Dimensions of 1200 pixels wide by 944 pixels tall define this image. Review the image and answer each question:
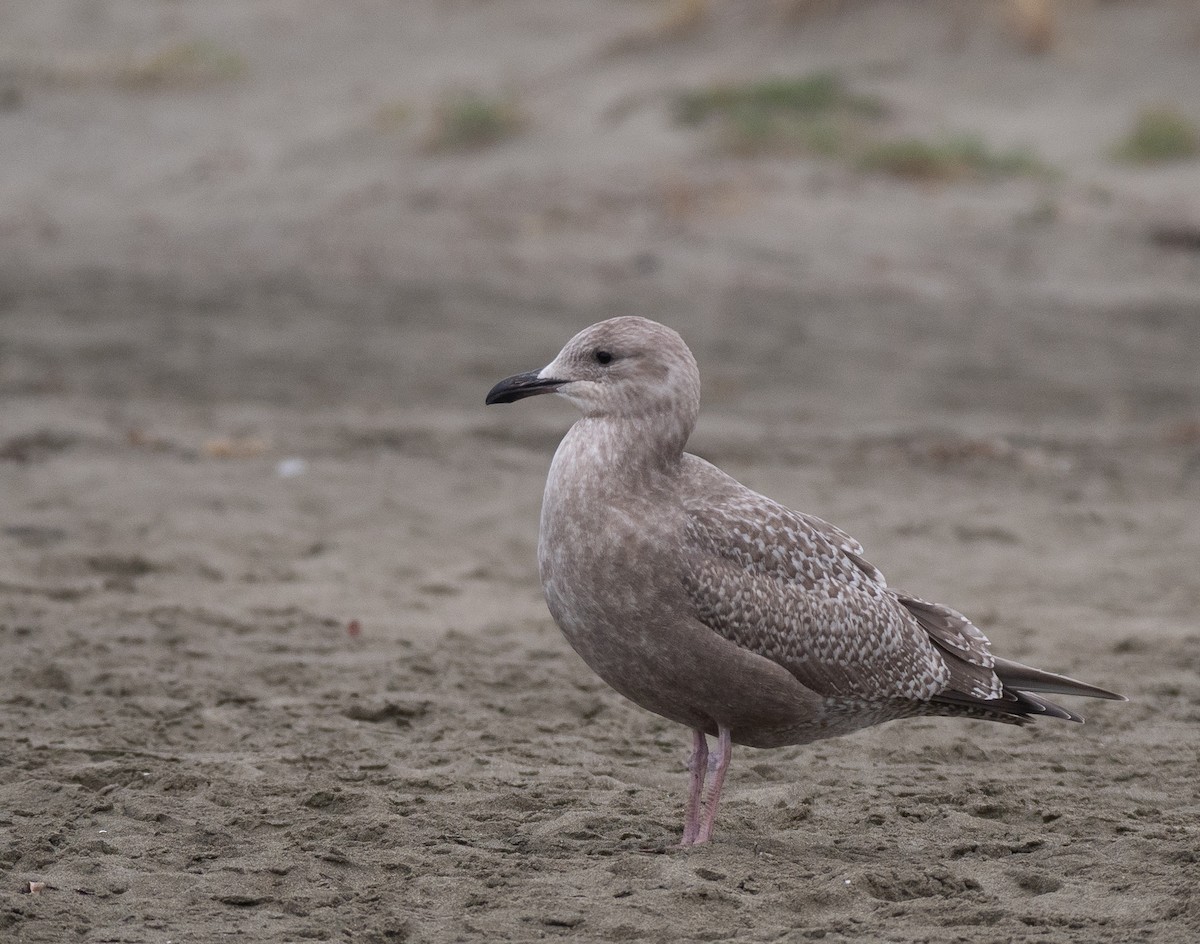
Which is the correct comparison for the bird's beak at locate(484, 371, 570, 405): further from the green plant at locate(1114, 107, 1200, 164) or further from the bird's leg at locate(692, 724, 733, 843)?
the green plant at locate(1114, 107, 1200, 164)

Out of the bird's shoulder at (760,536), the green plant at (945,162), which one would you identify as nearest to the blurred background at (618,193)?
the green plant at (945,162)

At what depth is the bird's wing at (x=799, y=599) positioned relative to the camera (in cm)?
512

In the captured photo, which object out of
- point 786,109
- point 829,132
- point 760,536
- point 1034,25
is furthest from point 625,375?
point 1034,25

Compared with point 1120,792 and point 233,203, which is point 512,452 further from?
point 233,203

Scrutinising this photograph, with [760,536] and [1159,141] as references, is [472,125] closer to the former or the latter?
[1159,141]

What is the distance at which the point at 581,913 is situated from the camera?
4688mm

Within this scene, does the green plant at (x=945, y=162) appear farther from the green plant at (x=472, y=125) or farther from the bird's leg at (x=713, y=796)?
the bird's leg at (x=713, y=796)

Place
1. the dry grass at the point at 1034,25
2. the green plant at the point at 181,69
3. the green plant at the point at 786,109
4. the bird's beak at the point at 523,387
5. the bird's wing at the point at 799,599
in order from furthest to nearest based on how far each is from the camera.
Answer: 1. the green plant at the point at 181,69
2. the dry grass at the point at 1034,25
3. the green plant at the point at 786,109
4. the bird's beak at the point at 523,387
5. the bird's wing at the point at 799,599

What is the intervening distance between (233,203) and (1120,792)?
1154 centimetres

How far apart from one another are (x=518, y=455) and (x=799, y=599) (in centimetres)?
511

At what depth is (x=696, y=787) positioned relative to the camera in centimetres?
529

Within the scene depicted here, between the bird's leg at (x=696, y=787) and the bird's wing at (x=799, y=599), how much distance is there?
396 mm

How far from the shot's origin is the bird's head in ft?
17.0

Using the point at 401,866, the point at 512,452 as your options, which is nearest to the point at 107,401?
the point at 512,452
